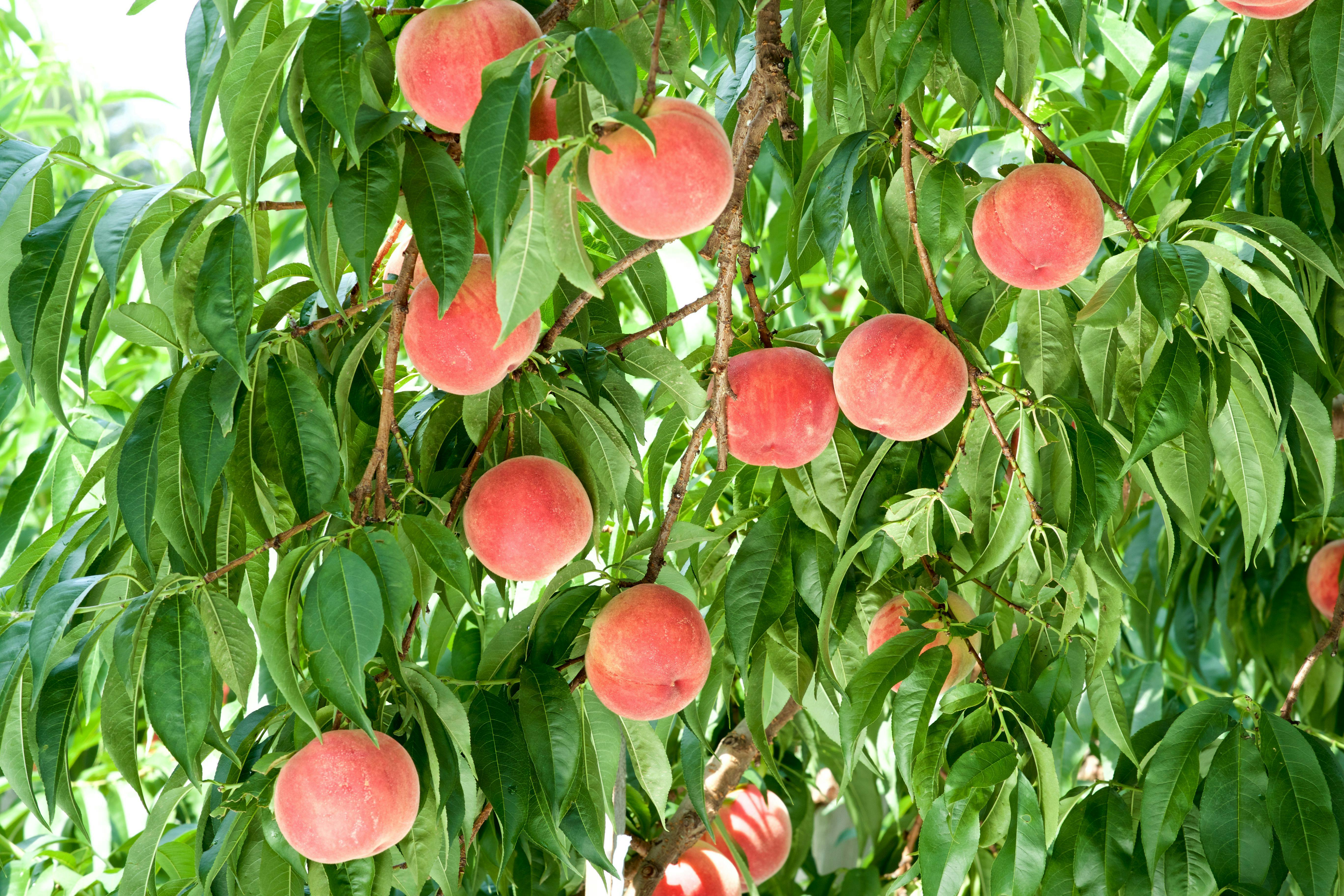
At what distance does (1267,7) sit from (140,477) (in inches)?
37.2

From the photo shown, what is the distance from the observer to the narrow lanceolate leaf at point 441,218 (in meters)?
0.74

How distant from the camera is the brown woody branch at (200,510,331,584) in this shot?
0.83 metres

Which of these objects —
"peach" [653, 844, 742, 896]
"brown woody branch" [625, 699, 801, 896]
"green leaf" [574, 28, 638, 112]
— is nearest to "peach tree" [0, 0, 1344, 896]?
"green leaf" [574, 28, 638, 112]

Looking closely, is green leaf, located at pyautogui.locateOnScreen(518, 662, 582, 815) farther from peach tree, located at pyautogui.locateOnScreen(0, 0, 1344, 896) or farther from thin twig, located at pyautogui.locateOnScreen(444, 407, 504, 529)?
thin twig, located at pyautogui.locateOnScreen(444, 407, 504, 529)

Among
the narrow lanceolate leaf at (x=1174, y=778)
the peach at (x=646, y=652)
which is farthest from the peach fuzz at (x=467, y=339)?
the narrow lanceolate leaf at (x=1174, y=778)

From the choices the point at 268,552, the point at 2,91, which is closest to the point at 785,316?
the point at 268,552

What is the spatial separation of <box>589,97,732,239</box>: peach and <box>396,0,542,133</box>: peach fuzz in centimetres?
12

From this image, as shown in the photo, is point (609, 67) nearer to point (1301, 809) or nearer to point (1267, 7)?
point (1267, 7)

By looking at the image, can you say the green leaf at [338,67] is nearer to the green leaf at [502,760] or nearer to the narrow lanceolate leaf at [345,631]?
the narrow lanceolate leaf at [345,631]

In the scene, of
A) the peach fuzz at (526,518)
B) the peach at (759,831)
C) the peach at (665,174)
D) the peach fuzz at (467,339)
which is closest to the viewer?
the peach at (665,174)

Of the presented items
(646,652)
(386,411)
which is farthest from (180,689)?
(646,652)

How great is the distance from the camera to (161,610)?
0.82 metres

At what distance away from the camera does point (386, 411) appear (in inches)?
32.9

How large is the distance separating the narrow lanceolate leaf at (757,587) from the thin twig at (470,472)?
24 cm
